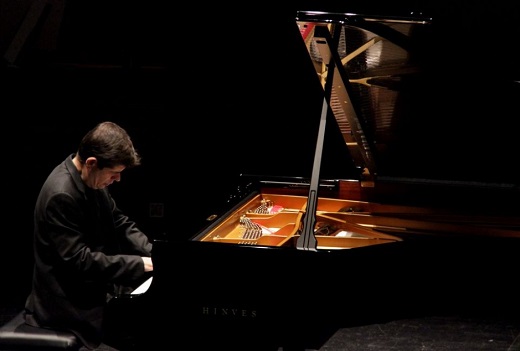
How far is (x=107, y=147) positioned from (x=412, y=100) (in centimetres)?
144

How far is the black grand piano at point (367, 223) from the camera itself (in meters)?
2.44

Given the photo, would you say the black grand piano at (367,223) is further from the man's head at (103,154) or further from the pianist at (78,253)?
the man's head at (103,154)

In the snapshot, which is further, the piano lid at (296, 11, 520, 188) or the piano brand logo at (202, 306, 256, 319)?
the piano lid at (296, 11, 520, 188)

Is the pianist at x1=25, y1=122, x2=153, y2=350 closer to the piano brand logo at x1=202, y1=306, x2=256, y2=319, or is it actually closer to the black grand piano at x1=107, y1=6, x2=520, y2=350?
the black grand piano at x1=107, y1=6, x2=520, y2=350

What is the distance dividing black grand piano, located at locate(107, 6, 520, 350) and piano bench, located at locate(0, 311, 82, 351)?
21cm

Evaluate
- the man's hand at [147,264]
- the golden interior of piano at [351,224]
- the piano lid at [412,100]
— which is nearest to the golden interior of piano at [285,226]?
the golden interior of piano at [351,224]

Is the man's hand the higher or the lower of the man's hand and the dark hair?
the lower

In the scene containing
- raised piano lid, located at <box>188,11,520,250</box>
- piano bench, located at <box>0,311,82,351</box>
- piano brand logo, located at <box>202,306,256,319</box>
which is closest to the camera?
piano brand logo, located at <box>202,306,256,319</box>

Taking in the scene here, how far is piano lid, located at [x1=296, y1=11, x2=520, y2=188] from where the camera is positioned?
104 inches

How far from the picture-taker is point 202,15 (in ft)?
16.4

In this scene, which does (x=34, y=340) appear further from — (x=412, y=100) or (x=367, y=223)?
(x=412, y=100)

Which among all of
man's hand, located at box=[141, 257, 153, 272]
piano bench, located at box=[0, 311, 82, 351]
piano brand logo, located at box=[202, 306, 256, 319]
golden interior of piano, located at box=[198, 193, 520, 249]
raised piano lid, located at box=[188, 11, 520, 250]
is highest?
raised piano lid, located at box=[188, 11, 520, 250]

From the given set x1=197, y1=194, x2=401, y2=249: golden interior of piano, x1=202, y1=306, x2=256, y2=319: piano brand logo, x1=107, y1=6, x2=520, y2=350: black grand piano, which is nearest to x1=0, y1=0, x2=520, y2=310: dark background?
x1=107, y1=6, x2=520, y2=350: black grand piano

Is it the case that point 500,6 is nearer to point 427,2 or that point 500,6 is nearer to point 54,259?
point 427,2
